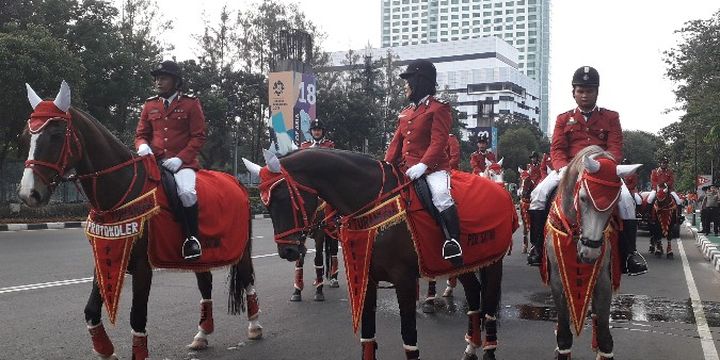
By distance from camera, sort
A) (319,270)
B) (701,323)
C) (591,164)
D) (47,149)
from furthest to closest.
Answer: (319,270) → (701,323) → (47,149) → (591,164)

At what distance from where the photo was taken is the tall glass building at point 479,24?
16088 centimetres

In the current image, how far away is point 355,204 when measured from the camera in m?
4.97

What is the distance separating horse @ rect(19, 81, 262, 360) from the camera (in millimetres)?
4535

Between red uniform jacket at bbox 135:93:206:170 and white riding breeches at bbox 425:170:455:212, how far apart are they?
227 centimetres

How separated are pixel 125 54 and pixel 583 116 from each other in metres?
25.7

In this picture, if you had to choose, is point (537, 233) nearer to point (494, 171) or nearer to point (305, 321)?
point (305, 321)

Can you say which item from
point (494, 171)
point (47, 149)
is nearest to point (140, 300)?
point (47, 149)

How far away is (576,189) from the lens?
15.4ft

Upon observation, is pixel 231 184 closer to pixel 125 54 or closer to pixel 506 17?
pixel 125 54

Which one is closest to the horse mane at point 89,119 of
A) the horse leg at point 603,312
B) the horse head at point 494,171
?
the horse leg at point 603,312

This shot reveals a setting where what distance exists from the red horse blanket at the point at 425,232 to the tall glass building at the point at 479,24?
6208 inches

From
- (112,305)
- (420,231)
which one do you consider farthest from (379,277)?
(112,305)

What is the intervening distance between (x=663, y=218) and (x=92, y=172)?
1423cm

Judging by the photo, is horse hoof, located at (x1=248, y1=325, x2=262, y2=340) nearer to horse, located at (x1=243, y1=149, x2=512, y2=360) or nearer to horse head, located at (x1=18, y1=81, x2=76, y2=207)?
horse, located at (x1=243, y1=149, x2=512, y2=360)
